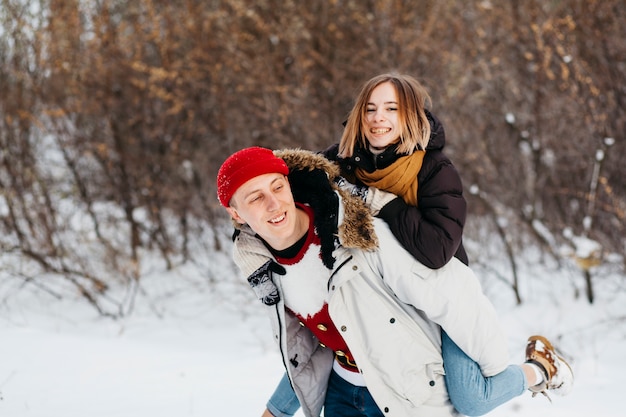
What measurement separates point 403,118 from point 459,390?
1181 millimetres

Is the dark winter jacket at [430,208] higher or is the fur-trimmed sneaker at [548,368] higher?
the dark winter jacket at [430,208]

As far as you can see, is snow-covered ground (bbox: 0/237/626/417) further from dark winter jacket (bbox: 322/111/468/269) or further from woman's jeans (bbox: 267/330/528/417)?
dark winter jacket (bbox: 322/111/468/269)

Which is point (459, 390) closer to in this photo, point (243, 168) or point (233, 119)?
point (243, 168)

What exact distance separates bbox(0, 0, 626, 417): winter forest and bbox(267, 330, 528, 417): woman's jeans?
3.84 meters

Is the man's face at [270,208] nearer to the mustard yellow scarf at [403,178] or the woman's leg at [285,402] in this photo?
the mustard yellow scarf at [403,178]

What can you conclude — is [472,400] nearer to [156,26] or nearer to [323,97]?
[323,97]

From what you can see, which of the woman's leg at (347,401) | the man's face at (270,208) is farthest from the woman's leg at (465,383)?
the man's face at (270,208)

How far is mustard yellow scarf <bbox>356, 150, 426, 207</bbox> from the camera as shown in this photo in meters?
2.29

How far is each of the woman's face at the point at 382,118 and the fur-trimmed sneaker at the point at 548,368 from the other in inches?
52.0

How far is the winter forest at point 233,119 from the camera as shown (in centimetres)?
623

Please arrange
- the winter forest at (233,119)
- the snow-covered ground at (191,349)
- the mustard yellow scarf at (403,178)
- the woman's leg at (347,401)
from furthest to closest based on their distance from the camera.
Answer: the winter forest at (233,119) → the snow-covered ground at (191,349) → the mustard yellow scarf at (403,178) → the woman's leg at (347,401)

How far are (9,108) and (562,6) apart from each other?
7.24 meters

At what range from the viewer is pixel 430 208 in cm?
221

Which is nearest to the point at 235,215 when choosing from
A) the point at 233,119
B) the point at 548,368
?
the point at 548,368
